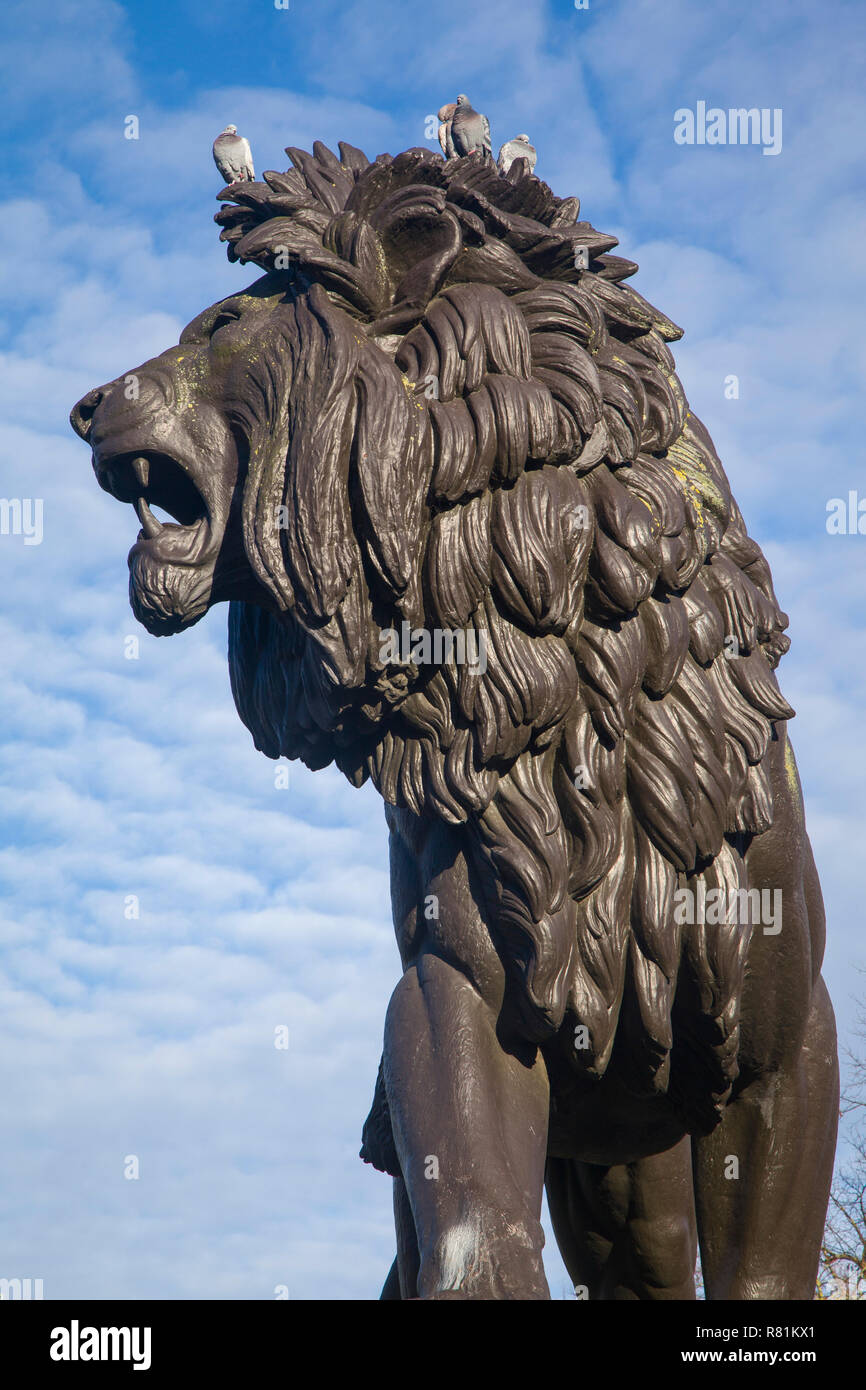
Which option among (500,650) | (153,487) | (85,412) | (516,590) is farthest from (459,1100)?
(85,412)

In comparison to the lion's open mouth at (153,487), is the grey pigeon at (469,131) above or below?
above

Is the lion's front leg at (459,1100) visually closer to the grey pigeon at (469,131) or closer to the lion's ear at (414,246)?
the lion's ear at (414,246)

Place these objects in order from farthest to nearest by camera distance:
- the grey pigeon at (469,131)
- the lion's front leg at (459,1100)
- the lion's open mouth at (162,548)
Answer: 1. the grey pigeon at (469,131)
2. the lion's open mouth at (162,548)
3. the lion's front leg at (459,1100)

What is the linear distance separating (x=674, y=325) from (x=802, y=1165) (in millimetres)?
2050

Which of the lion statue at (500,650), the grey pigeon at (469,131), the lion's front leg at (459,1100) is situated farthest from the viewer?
the grey pigeon at (469,131)

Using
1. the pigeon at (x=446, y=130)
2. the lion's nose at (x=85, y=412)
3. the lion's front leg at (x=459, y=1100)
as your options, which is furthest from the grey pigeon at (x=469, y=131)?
the lion's front leg at (x=459, y=1100)

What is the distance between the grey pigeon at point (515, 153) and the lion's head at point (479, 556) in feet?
0.53

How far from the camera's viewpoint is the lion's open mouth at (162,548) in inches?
148

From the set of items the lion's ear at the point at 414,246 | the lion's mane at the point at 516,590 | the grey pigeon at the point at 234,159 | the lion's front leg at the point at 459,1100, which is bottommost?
the lion's front leg at the point at 459,1100

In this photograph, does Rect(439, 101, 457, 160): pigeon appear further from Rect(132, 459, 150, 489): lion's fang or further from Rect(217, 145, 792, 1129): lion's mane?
Rect(132, 459, 150, 489): lion's fang

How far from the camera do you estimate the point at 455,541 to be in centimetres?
369

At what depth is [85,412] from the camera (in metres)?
3.94
